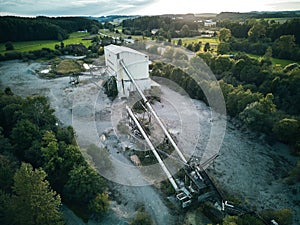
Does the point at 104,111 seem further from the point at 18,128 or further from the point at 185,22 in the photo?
the point at 185,22

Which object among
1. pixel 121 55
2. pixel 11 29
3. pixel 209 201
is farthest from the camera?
pixel 11 29

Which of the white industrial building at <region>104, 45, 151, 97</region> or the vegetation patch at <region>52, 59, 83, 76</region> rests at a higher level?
the white industrial building at <region>104, 45, 151, 97</region>

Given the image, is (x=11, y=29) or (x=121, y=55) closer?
(x=121, y=55)

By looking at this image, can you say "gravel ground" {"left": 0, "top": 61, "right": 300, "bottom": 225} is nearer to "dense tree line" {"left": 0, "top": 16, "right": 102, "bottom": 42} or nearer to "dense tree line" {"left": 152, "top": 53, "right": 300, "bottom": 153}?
"dense tree line" {"left": 152, "top": 53, "right": 300, "bottom": 153}

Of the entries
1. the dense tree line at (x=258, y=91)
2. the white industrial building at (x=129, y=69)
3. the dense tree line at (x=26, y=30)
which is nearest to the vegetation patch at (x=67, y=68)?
the white industrial building at (x=129, y=69)

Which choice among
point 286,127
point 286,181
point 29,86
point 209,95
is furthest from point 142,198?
point 29,86

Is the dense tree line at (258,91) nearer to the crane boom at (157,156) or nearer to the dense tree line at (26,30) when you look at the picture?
the crane boom at (157,156)

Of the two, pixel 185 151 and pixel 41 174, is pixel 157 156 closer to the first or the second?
pixel 185 151

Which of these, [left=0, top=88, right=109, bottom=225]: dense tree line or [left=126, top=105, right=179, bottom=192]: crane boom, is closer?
[left=0, top=88, right=109, bottom=225]: dense tree line

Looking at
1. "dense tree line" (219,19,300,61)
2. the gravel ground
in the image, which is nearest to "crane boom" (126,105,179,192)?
the gravel ground
